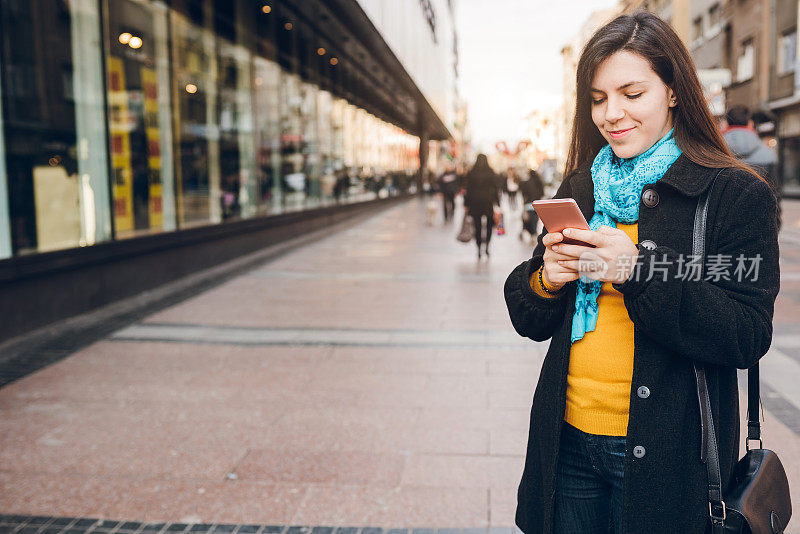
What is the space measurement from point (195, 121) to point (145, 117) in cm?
194

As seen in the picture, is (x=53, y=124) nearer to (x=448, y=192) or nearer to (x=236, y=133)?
(x=236, y=133)

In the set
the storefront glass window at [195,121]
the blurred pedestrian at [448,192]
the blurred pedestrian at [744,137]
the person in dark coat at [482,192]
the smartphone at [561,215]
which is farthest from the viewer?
the blurred pedestrian at [448,192]

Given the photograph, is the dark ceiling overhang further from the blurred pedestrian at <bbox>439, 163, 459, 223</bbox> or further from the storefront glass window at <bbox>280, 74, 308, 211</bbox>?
the blurred pedestrian at <bbox>439, 163, 459, 223</bbox>

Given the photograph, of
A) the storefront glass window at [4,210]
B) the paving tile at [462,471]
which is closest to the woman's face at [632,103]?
the paving tile at [462,471]

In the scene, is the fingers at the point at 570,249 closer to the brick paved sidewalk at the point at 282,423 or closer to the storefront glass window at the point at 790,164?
the brick paved sidewalk at the point at 282,423

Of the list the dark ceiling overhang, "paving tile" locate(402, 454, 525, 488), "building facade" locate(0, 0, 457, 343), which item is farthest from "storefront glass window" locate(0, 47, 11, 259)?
the dark ceiling overhang

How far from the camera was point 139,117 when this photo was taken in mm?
10086

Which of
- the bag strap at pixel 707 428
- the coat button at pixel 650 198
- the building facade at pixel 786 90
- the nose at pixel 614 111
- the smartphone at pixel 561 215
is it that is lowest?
the bag strap at pixel 707 428

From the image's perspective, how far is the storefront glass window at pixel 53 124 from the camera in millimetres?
7340

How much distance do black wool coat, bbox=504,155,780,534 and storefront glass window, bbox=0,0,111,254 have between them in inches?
275

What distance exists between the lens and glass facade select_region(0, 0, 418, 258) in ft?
24.8

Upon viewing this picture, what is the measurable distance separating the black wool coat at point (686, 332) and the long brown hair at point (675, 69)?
55 mm

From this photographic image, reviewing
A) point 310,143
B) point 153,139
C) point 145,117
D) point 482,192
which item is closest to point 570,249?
point 145,117

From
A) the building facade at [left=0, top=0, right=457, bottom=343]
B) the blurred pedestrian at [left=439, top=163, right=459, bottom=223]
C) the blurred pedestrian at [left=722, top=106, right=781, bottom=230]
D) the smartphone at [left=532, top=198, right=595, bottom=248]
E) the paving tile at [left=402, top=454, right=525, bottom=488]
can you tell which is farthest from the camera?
the blurred pedestrian at [left=439, top=163, right=459, bottom=223]
